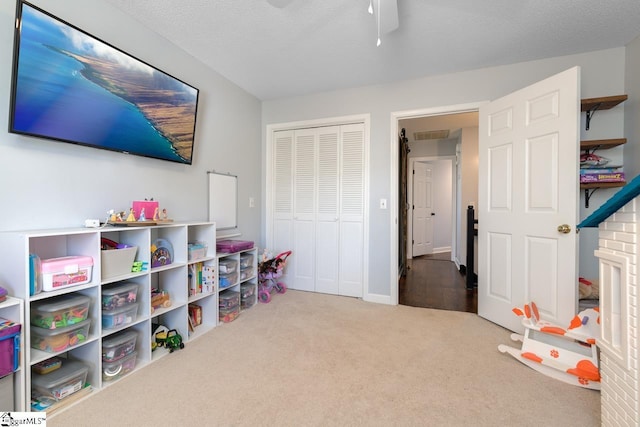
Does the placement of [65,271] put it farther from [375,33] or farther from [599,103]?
[599,103]

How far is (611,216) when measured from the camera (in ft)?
4.05

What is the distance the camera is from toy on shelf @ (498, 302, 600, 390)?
168 centimetres

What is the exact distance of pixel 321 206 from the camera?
3473mm

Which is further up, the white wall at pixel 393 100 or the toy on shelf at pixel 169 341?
the white wall at pixel 393 100

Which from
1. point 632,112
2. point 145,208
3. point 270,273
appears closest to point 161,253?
point 145,208

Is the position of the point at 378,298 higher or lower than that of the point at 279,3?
lower

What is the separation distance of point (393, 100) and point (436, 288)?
249 centimetres

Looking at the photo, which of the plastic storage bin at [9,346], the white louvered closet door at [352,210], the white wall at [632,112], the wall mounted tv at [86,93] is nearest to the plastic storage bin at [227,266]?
the wall mounted tv at [86,93]

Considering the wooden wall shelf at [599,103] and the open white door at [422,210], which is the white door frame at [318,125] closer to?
the wooden wall shelf at [599,103]

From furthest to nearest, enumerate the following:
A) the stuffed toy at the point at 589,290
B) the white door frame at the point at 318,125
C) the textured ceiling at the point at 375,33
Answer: the white door frame at the point at 318,125 < the stuffed toy at the point at 589,290 < the textured ceiling at the point at 375,33

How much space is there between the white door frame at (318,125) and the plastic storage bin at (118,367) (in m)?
2.04

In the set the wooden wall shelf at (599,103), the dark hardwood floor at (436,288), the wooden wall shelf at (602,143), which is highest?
the wooden wall shelf at (599,103)

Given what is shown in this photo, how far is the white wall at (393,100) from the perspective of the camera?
7.97 ft

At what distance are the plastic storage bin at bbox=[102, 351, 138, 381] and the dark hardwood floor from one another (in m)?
2.55
